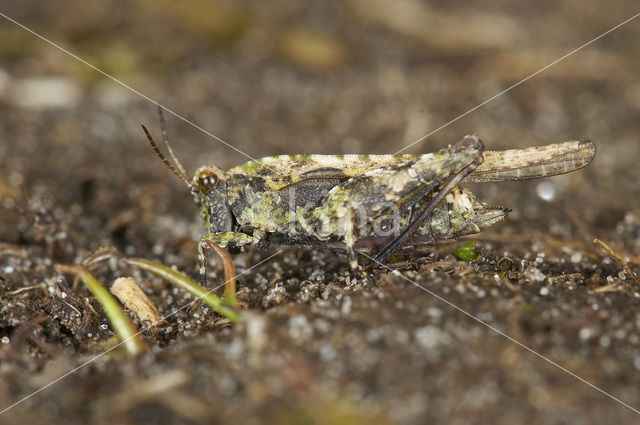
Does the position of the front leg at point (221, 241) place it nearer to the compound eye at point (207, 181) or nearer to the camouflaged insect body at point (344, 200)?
the camouflaged insect body at point (344, 200)

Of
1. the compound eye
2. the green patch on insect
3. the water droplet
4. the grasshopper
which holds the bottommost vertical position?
the green patch on insect

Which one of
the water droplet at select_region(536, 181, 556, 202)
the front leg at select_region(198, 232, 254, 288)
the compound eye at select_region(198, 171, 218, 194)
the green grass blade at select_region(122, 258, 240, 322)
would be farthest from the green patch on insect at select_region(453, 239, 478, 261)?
the water droplet at select_region(536, 181, 556, 202)

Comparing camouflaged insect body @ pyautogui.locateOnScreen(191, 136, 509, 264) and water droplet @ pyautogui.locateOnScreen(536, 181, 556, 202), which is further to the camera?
water droplet @ pyautogui.locateOnScreen(536, 181, 556, 202)

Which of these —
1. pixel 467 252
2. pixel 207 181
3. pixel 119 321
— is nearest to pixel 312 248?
pixel 207 181

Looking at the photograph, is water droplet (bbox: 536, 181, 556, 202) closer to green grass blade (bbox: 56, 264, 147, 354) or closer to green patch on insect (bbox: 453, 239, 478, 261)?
green patch on insect (bbox: 453, 239, 478, 261)

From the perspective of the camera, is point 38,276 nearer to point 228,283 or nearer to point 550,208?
point 228,283

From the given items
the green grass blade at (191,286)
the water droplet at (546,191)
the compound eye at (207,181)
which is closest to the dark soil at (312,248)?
the water droplet at (546,191)
